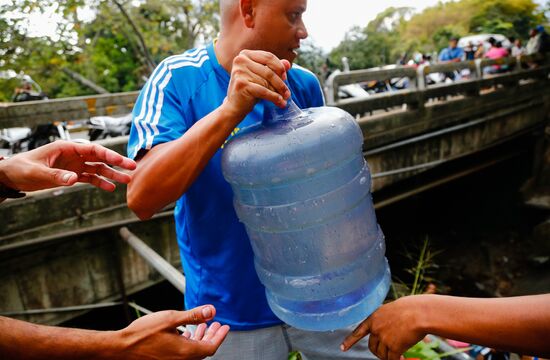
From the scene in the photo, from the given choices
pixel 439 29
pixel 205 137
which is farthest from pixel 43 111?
pixel 439 29

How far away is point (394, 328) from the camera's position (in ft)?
4.57

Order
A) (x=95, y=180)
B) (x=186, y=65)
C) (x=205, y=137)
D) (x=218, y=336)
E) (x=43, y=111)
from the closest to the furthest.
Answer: (x=205, y=137), (x=218, y=336), (x=95, y=180), (x=186, y=65), (x=43, y=111)

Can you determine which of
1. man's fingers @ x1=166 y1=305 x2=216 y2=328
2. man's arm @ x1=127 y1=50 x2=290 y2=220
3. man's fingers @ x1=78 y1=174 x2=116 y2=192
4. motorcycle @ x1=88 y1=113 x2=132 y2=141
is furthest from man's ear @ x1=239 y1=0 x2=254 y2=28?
motorcycle @ x1=88 y1=113 x2=132 y2=141

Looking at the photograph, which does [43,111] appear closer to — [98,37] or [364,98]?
[364,98]

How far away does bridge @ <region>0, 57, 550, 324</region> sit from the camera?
3327 mm

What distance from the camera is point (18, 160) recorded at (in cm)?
135

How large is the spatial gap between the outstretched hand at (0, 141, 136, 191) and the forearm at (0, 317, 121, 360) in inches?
17.0

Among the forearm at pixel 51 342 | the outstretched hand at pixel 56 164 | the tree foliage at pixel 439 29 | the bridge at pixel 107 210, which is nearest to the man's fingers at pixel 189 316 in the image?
the forearm at pixel 51 342

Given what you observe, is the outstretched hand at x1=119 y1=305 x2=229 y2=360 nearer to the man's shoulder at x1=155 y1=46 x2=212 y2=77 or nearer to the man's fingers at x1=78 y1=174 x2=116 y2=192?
the man's fingers at x1=78 y1=174 x2=116 y2=192

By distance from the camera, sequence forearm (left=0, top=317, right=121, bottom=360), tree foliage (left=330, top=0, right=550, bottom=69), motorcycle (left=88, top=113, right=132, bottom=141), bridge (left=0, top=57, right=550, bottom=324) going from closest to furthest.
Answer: forearm (left=0, top=317, right=121, bottom=360) < bridge (left=0, top=57, right=550, bottom=324) < motorcycle (left=88, top=113, right=132, bottom=141) < tree foliage (left=330, top=0, right=550, bottom=69)

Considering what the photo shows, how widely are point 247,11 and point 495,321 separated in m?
1.39

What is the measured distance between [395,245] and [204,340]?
765 centimetres

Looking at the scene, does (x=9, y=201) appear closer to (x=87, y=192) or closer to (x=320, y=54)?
(x=87, y=192)


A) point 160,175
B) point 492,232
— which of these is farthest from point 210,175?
point 492,232
